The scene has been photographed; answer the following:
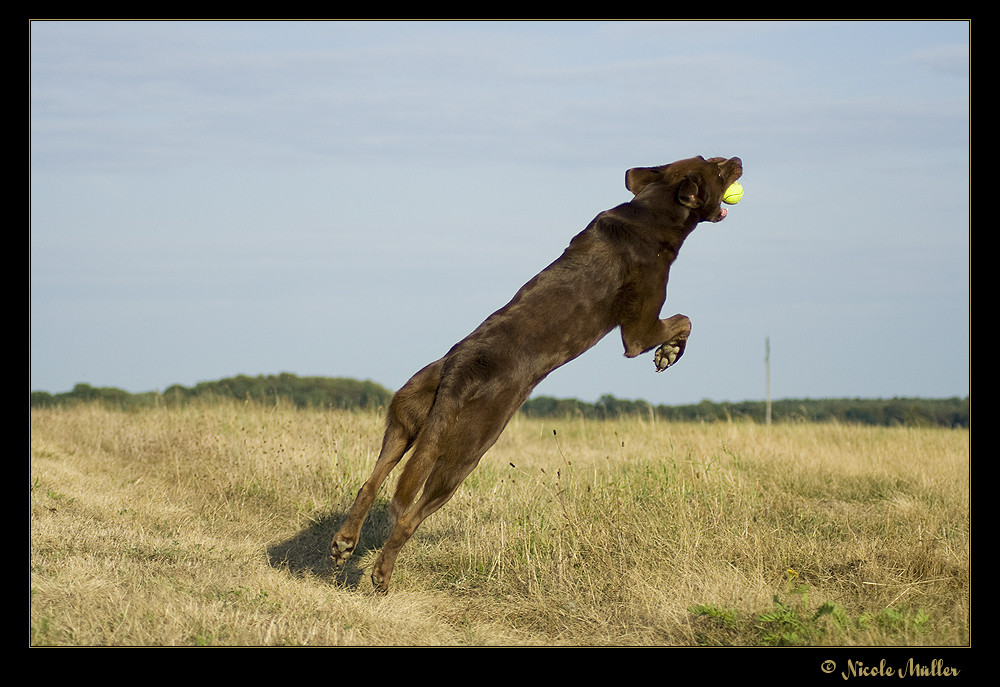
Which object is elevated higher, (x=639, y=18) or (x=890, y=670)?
(x=639, y=18)

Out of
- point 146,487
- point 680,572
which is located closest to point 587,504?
point 680,572

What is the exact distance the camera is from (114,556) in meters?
6.55

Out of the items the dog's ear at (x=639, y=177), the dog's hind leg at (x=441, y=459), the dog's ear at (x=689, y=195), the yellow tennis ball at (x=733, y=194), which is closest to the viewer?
the dog's hind leg at (x=441, y=459)

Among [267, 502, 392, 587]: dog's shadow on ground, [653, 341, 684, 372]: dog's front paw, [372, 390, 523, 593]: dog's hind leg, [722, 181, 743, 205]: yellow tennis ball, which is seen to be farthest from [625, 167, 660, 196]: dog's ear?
[267, 502, 392, 587]: dog's shadow on ground

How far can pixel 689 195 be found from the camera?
5.95 m

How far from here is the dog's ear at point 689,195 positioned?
5.95m

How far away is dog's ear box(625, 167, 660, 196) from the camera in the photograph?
249 inches

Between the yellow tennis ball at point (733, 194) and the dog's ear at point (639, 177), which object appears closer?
the yellow tennis ball at point (733, 194)

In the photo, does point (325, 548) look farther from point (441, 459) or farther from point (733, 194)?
point (733, 194)

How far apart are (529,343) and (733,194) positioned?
191 cm

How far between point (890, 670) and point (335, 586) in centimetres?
358

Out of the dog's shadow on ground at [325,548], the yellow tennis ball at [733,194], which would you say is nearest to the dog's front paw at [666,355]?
the yellow tennis ball at [733,194]

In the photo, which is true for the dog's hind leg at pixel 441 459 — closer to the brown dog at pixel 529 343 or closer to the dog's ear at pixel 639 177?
the brown dog at pixel 529 343

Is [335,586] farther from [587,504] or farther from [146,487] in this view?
[146,487]
